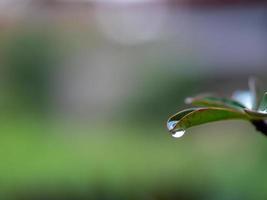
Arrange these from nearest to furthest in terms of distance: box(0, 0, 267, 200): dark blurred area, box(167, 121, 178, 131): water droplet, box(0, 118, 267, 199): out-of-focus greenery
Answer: box(167, 121, 178, 131): water droplet
box(0, 118, 267, 199): out-of-focus greenery
box(0, 0, 267, 200): dark blurred area

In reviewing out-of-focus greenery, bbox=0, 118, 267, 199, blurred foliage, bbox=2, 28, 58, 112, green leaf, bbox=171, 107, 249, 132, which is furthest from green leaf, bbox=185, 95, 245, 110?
blurred foliage, bbox=2, 28, 58, 112

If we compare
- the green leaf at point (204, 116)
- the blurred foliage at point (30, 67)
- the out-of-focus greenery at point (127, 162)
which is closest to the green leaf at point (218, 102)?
the green leaf at point (204, 116)

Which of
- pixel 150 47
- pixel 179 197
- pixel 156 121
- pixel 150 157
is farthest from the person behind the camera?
pixel 150 47

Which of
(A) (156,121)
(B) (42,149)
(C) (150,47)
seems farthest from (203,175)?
(C) (150,47)

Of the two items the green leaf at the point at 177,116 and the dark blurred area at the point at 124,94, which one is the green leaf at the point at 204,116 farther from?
the dark blurred area at the point at 124,94

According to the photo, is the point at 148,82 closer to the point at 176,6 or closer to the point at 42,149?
the point at 42,149

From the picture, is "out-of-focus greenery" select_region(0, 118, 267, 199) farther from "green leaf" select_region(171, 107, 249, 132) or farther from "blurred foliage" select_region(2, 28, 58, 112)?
"green leaf" select_region(171, 107, 249, 132)

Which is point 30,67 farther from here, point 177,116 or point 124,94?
point 177,116
